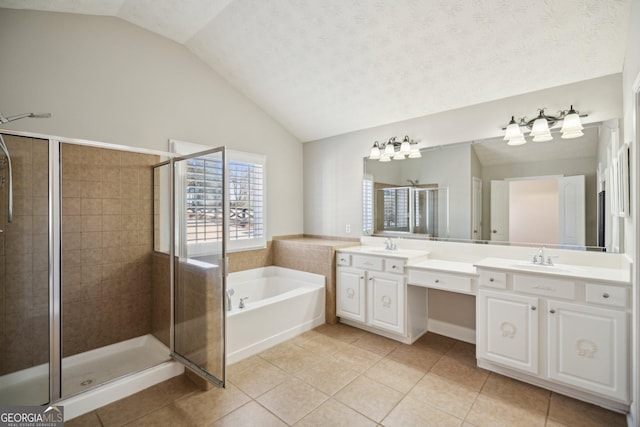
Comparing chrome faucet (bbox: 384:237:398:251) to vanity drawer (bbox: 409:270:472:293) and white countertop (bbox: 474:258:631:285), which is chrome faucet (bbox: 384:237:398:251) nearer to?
vanity drawer (bbox: 409:270:472:293)

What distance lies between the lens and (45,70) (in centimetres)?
243

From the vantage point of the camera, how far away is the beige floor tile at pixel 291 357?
259 centimetres

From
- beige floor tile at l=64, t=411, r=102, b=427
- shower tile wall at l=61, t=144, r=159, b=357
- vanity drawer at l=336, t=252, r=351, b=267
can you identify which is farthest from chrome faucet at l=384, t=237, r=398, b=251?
beige floor tile at l=64, t=411, r=102, b=427

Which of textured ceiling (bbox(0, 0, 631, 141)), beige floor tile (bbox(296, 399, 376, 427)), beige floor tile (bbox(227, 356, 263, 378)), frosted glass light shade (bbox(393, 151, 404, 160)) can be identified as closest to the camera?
beige floor tile (bbox(296, 399, 376, 427))

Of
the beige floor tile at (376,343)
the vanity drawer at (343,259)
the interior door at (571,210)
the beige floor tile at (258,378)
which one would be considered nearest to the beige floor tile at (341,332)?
the beige floor tile at (376,343)

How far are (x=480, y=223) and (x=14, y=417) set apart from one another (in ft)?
12.6

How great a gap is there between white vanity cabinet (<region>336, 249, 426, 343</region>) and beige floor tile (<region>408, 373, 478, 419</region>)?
0.68 meters

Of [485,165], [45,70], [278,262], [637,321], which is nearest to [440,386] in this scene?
[637,321]

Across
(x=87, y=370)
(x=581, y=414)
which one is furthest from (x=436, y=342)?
→ (x=87, y=370)

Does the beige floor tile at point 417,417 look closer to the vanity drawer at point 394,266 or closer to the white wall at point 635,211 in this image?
Result: the white wall at point 635,211

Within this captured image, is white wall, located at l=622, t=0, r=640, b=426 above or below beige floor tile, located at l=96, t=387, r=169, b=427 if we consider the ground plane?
above

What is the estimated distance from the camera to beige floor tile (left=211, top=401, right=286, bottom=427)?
1.90 metres

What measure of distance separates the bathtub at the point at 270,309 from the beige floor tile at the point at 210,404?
0.42 m

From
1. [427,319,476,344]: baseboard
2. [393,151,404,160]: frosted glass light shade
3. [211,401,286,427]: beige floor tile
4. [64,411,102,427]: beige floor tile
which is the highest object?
[393,151,404,160]: frosted glass light shade
